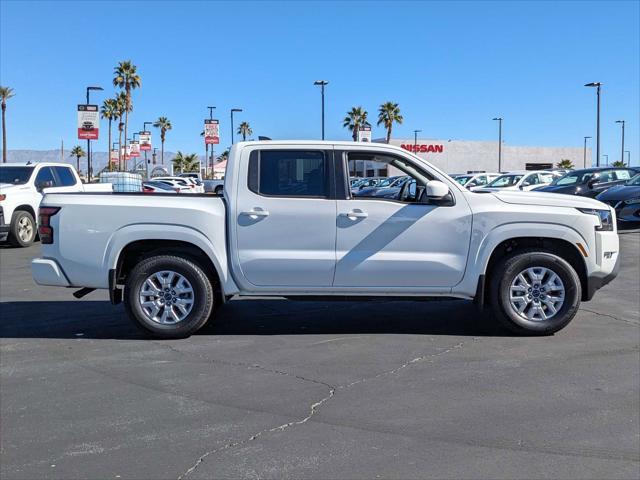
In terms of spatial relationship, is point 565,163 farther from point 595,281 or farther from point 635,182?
point 595,281

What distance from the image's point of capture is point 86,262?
261 inches

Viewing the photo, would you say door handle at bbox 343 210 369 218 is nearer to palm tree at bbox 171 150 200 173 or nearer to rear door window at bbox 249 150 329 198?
rear door window at bbox 249 150 329 198

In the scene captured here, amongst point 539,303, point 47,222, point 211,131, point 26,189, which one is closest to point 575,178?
point 539,303

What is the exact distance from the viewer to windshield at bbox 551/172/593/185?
64.7 ft

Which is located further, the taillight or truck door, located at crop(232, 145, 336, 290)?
the taillight

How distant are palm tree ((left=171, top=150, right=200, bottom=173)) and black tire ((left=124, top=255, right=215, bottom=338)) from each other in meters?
86.4

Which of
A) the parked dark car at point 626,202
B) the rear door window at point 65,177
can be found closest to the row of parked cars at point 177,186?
the rear door window at point 65,177

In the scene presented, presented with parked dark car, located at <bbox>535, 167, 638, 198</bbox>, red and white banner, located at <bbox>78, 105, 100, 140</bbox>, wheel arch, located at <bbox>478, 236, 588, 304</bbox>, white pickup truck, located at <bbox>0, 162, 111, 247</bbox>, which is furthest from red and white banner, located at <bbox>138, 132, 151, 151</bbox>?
wheel arch, located at <bbox>478, 236, 588, 304</bbox>

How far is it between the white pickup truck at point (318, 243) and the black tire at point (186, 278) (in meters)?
0.01

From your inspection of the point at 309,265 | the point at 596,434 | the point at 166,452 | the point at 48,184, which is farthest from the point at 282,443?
the point at 48,184

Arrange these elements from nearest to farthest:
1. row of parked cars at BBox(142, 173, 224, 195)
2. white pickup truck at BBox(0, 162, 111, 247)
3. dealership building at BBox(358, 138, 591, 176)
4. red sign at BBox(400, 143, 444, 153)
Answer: white pickup truck at BBox(0, 162, 111, 247), row of parked cars at BBox(142, 173, 224, 195), red sign at BBox(400, 143, 444, 153), dealership building at BBox(358, 138, 591, 176)

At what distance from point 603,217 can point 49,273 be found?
567cm

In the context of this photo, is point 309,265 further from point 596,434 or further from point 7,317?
point 7,317

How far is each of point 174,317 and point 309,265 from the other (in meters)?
1.47
